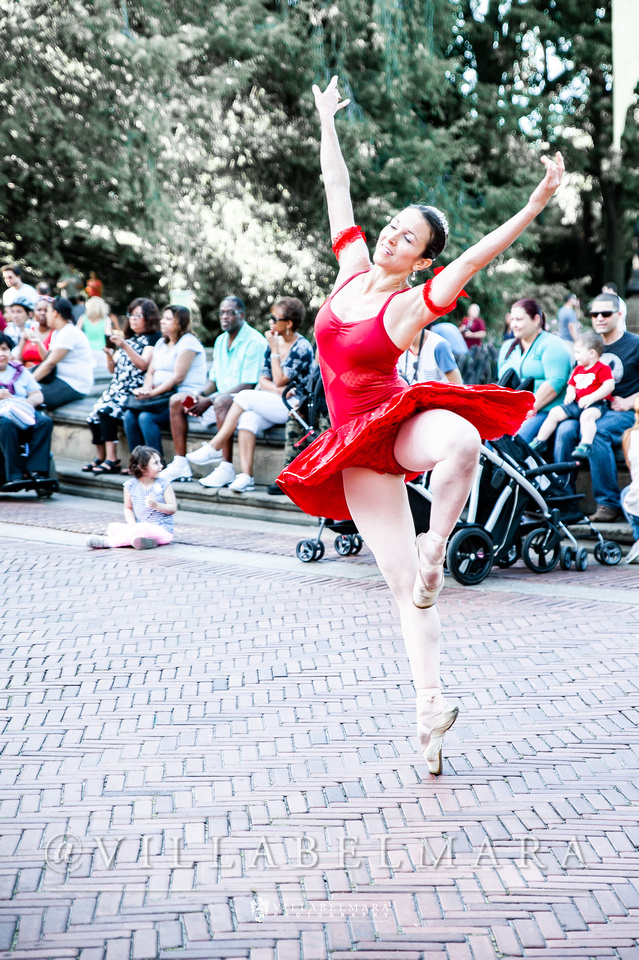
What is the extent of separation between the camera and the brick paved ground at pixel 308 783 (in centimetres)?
265

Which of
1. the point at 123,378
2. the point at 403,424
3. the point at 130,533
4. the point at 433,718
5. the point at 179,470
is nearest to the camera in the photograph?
the point at 403,424

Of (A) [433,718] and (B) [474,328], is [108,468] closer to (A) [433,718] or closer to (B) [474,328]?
(A) [433,718]

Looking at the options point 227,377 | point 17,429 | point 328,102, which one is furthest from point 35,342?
point 328,102

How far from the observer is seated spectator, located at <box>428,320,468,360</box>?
959 centimetres

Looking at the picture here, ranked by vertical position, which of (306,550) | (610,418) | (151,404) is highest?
(610,418)

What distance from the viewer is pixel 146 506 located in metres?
7.79

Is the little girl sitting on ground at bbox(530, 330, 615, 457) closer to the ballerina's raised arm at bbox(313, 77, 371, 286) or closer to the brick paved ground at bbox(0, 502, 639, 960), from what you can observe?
the brick paved ground at bbox(0, 502, 639, 960)

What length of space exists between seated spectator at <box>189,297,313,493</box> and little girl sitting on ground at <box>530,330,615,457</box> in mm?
2234

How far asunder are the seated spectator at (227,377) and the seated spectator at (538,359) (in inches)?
103

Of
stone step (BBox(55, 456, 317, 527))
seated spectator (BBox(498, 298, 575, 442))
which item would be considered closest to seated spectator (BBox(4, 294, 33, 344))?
stone step (BBox(55, 456, 317, 527))

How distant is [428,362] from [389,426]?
3414 mm

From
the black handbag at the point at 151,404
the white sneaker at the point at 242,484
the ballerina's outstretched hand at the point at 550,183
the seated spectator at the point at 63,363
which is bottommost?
Answer: the white sneaker at the point at 242,484

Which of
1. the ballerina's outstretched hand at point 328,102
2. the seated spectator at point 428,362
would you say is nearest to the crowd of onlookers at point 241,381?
the seated spectator at point 428,362

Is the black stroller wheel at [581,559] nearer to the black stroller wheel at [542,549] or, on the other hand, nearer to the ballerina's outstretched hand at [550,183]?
the black stroller wheel at [542,549]
